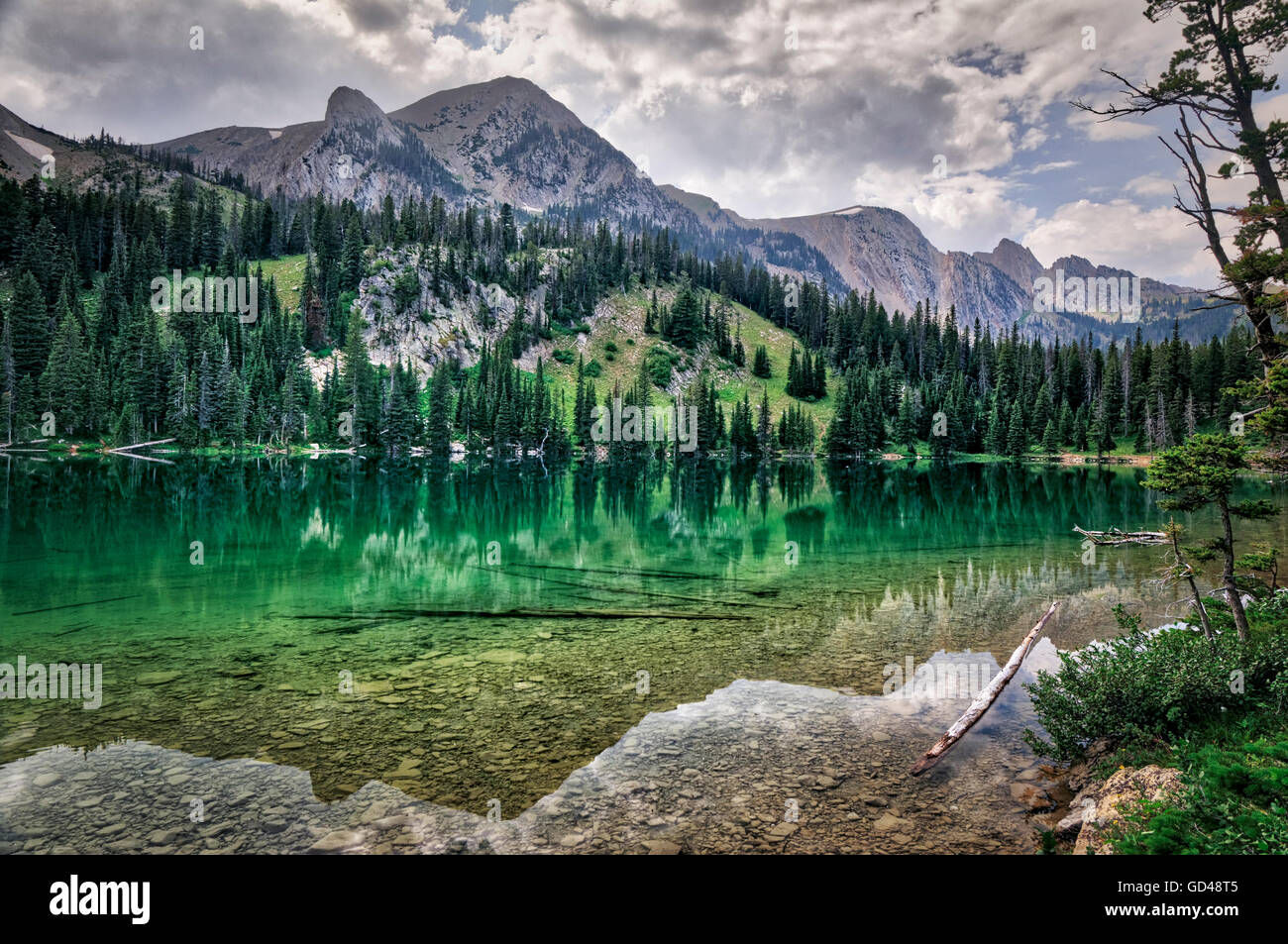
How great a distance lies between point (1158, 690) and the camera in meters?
9.59

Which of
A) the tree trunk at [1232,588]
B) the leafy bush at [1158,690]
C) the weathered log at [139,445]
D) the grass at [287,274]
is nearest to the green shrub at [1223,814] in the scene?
the leafy bush at [1158,690]

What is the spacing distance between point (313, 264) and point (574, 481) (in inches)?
4869

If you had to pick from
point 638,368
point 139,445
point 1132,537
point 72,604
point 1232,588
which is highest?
point 638,368

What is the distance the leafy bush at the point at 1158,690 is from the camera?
9266mm

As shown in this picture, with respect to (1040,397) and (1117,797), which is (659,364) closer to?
(1040,397)

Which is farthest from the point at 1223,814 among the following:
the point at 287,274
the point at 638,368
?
the point at 287,274

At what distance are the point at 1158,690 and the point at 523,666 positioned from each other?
12.2 m

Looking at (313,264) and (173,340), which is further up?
(313,264)

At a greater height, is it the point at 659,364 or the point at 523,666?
the point at 659,364

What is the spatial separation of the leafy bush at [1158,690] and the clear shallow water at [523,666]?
3.67ft
